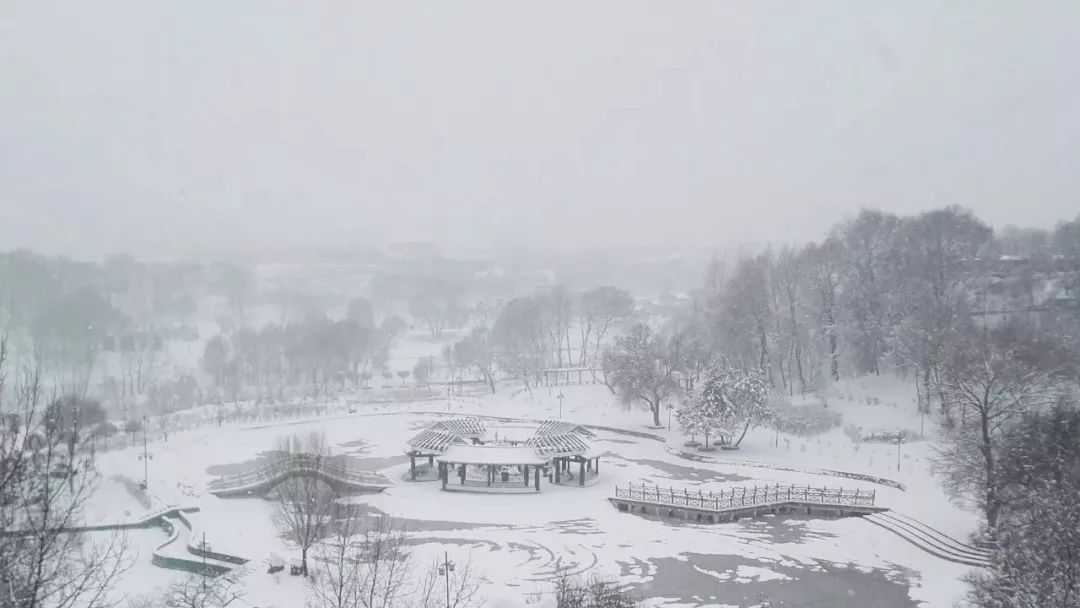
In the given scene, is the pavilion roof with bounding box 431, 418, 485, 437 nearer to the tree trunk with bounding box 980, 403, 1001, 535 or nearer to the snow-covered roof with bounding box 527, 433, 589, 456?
the snow-covered roof with bounding box 527, 433, 589, 456

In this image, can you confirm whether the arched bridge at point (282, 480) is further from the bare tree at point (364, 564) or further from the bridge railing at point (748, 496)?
the bridge railing at point (748, 496)

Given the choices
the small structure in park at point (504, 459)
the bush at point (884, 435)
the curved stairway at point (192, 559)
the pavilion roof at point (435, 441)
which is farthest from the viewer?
the bush at point (884, 435)

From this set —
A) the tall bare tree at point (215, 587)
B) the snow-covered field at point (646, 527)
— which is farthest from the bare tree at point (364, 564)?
the tall bare tree at point (215, 587)

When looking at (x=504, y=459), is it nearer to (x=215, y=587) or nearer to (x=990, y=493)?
(x=215, y=587)

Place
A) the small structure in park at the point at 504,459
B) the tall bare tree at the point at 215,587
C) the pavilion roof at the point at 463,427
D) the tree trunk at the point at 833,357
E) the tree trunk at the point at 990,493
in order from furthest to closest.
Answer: the tree trunk at the point at 833,357 < the pavilion roof at the point at 463,427 < the small structure in park at the point at 504,459 < the tree trunk at the point at 990,493 < the tall bare tree at the point at 215,587

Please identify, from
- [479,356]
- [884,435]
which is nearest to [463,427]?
[884,435]

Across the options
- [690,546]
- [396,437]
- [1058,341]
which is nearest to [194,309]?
[396,437]
